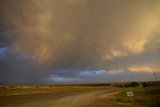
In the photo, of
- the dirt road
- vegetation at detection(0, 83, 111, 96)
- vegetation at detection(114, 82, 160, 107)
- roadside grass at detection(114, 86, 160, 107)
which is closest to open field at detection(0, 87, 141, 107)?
the dirt road

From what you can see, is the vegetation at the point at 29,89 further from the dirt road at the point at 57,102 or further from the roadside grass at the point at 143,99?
the roadside grass at the point at 143,99

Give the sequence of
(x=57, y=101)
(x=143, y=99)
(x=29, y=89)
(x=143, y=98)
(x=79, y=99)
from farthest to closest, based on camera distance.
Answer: (x=29, y=89)
(x=143, y=98)
(x=143, y=99)
(x=79, y=99)
(x=57, y=101)

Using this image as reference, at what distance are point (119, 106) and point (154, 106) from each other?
410 cm

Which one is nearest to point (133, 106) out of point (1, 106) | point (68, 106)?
point (68, 106)

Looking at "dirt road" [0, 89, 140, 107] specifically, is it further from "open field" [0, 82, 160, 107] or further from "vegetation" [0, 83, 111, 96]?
"vegetation" [0, 83, 111, 96]

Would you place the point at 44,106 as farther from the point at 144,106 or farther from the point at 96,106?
the point at 144,106

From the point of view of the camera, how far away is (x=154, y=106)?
26469 millimetres

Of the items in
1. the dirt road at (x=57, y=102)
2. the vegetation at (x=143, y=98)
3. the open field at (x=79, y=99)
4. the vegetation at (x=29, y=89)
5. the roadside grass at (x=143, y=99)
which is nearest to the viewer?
the dirt road at (x=57, y=102)

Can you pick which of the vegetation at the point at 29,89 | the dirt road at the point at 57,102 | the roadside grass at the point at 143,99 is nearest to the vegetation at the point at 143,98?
the roadside grass at the point at 143,99

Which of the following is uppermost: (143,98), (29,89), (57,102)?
(29,89)

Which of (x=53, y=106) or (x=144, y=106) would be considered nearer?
(x=53, y=106)

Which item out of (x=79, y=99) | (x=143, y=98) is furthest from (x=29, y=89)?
(x=143, y=98)

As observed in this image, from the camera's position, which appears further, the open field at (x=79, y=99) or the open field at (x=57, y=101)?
the open field at (x=79, y=99)

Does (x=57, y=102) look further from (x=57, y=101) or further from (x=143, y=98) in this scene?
(x=143, y=98)
